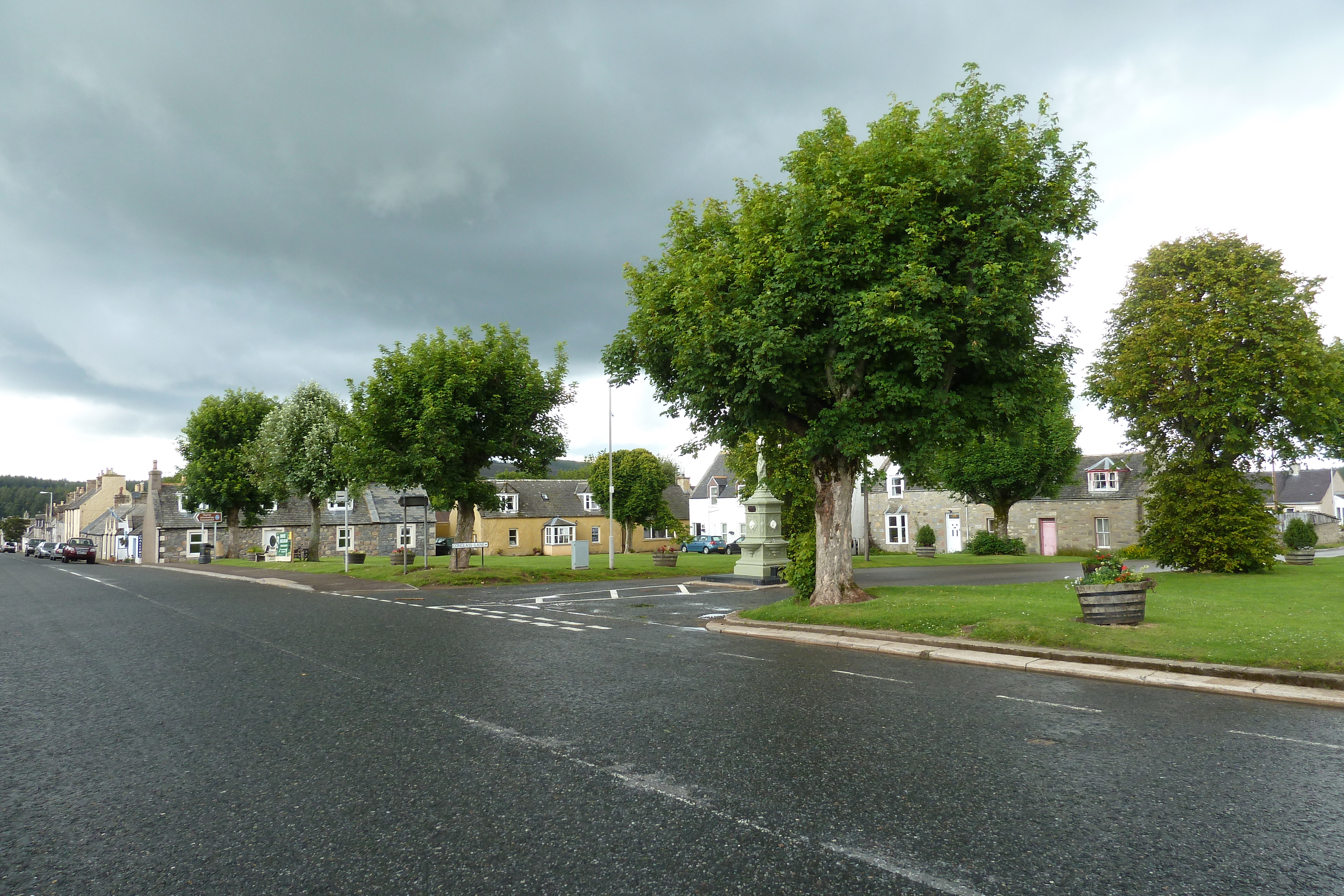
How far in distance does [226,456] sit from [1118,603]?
168 ft

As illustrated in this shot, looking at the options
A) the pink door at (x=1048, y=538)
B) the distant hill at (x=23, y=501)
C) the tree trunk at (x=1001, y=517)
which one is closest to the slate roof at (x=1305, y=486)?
the pink door at (x=1048, y=538)

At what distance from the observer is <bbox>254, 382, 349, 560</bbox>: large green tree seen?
138 feet

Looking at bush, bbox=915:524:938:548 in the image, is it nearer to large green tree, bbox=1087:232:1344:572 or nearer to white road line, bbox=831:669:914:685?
large green tree, bbox=1087:232:1344:572

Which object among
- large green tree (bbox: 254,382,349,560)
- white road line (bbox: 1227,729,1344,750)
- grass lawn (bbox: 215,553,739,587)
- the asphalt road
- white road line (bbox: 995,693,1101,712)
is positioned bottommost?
grass lawn (bbox: 215,553,739,587)

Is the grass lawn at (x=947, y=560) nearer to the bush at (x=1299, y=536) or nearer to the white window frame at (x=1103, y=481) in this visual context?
the white window frame at (x=1103, y=481)

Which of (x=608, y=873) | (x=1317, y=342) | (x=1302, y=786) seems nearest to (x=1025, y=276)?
(x=1302, y=786)

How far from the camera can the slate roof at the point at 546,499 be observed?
6350 centimetres

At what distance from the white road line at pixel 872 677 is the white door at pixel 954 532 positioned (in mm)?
45902

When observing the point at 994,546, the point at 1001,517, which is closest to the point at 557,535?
the point at 994,546

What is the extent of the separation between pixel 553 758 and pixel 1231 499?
1058 inches

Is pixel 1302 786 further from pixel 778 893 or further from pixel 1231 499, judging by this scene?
pixel 1231 499

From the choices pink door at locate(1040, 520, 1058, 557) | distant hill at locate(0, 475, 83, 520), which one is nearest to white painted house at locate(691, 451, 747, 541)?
pink door at locate(1040, 520, 1058, 557)

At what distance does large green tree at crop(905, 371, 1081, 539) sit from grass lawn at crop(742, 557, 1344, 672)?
2544 cm

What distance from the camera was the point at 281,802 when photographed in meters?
5.15
